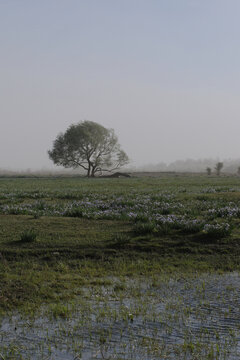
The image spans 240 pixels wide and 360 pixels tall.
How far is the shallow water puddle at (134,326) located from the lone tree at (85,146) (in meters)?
69.1

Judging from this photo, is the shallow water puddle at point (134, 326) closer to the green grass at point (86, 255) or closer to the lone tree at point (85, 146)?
the green grass at point (86, 255)

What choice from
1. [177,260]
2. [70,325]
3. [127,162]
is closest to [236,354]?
[70,325]

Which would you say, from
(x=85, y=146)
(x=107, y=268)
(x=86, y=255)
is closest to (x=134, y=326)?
(x=107, y=268)

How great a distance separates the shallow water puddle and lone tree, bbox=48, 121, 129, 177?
69.1 m

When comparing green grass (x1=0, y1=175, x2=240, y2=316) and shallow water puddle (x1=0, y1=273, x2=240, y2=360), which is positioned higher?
green grass (x1=0, y1=175, x2=240, y2=316)

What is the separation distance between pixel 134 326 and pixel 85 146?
72.0 meters

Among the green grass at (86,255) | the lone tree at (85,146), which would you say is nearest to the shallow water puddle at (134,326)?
the green grass at (86,255)

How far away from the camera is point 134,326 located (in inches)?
233

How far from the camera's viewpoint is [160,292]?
24.7 ft

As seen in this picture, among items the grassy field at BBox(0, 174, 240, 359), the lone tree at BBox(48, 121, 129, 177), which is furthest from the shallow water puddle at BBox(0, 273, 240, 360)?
the lone tree at BBox(48, 121, 129, 177)

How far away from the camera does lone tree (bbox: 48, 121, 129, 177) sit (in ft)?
250

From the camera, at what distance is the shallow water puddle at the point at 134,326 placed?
5.12 m

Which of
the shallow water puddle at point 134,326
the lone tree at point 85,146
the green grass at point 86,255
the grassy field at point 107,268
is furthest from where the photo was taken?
the lone tree at point 85,146

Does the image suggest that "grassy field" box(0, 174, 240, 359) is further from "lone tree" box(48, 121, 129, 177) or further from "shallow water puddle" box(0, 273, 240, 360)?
"lone tree" box(48, 121, 129, 177)
